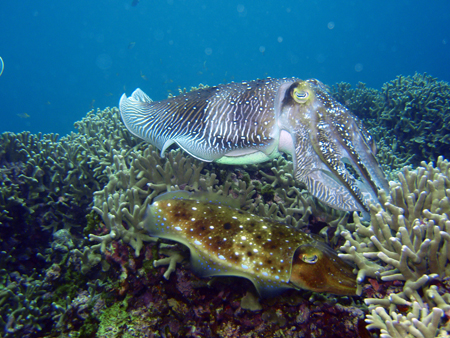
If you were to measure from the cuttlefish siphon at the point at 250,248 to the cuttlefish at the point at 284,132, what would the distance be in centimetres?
81

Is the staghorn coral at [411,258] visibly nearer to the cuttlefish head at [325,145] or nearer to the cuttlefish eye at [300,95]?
the cuttlefish head at [325,145]

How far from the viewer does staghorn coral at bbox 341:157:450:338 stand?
1811 millimetres

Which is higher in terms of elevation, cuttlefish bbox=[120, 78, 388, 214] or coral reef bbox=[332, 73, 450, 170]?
coral reef bbox=[332, 73, 450, 170]

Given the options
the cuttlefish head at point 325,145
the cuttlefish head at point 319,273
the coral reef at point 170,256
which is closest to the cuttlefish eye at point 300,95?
the cuttlefish head at point 325,145

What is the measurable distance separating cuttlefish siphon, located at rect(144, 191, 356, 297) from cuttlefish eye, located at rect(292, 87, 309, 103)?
1728 mm

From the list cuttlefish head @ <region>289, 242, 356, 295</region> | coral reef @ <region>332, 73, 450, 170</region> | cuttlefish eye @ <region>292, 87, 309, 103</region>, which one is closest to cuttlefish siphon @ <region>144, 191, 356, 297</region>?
cuttlefish head @ <region>289, 242, 356, 295</region>

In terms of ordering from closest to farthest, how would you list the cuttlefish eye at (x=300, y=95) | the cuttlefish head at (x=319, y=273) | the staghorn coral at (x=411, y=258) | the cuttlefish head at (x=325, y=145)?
the staghorn coral at (x=411, y=258), the cuttlefish head at (x=319, y=273), the cuttlefish head at (x=325, y=145), the cuttlefish eye at (x=300, y=95)

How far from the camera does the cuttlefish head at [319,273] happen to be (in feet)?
6.88

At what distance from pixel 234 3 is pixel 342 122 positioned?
220m

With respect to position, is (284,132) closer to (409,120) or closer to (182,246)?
(182,246)

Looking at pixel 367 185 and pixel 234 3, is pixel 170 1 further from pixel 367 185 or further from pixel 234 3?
pixel 367 185

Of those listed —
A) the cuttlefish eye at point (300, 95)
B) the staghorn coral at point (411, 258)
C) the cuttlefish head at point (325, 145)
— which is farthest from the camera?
the cuttlefish eye at point (300, 95)

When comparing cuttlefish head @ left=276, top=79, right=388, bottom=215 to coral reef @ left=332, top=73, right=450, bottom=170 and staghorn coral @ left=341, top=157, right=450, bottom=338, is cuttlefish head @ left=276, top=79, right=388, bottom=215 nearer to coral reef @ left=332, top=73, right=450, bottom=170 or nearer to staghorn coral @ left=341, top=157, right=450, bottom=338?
staghorn coral @ left=341, top=157, right=450, bottom=338

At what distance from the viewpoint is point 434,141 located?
802cm
